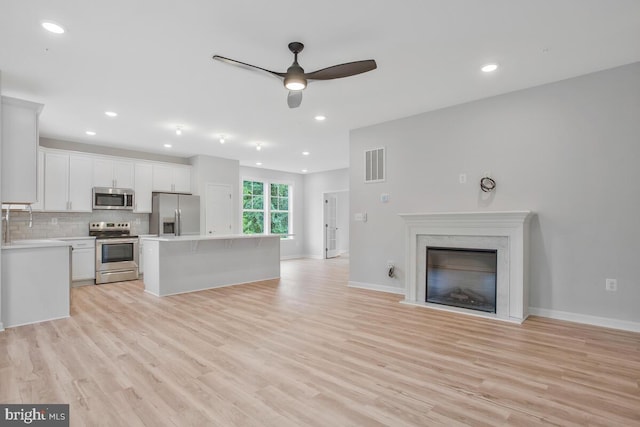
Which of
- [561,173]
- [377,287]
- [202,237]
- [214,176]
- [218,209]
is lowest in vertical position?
[377,287]

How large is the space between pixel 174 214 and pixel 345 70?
5574 millimetres

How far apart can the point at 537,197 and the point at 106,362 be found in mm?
4754

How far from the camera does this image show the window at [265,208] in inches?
370

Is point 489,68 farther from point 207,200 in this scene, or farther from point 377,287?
point 207,200

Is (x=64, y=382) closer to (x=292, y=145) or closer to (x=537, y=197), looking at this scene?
(x=537, y=197)

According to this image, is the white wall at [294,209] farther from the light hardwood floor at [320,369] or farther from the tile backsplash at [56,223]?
the light hardwood floor at [320,369]

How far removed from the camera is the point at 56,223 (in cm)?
618

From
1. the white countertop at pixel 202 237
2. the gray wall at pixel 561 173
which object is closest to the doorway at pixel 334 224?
the white countertop at pixel 202 237

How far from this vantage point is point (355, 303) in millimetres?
4547

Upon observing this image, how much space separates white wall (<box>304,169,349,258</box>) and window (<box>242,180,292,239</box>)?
0.64 metres

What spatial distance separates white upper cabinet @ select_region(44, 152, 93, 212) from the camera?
5.88m

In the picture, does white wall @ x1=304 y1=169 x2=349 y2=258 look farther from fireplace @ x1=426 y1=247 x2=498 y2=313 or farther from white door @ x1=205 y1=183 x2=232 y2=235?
fireplace @ x1=426 y1=247 x2=498 y2=313

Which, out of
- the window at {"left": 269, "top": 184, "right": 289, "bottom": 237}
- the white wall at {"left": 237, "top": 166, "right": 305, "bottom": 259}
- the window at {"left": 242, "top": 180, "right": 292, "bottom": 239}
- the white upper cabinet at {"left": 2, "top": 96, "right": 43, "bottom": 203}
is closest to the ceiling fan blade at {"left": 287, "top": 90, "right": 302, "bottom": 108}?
the white upper cabinet at {"left": 2, "top": 96, "right": 43, "bottom": 203}

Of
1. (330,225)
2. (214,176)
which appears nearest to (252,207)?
(214,176)
